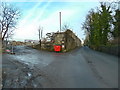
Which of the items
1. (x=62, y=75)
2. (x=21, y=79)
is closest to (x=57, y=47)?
(x=62, y=75)

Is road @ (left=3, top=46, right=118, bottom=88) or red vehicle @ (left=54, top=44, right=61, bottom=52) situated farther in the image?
red vehicle @ (left=54, top=44, right=61, bottom=52)

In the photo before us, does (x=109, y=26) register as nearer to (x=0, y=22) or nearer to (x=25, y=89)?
(x=25, y=89)

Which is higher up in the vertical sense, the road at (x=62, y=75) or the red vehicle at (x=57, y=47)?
the red vehicle at (x=57, y=47)

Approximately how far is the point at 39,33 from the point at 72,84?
37.0 m

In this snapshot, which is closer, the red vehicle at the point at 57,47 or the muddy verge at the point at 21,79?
the muddy verge at the point at 21,79

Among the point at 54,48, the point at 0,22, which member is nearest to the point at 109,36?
the point at 54,48

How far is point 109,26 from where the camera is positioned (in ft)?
71.8

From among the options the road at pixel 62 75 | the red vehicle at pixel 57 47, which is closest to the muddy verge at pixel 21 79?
the road at pixel 62 75

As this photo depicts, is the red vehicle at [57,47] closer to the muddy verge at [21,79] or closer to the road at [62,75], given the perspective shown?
the road at [62,75]

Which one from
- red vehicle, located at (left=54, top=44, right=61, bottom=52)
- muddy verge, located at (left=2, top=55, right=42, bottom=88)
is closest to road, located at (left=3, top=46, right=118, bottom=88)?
muddy verge, located at (left=2, top=55, right=42, bottom=88)

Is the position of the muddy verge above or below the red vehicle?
below

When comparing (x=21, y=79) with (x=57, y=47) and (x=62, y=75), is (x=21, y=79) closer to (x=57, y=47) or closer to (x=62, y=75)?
(x=62, y=75)

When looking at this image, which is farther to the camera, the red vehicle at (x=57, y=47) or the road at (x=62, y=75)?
the red vehicle at (x=57, y=47)

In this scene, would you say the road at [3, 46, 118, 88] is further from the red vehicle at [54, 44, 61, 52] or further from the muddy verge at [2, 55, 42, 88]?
the red vehicle at [54, 44, 61, 52]
